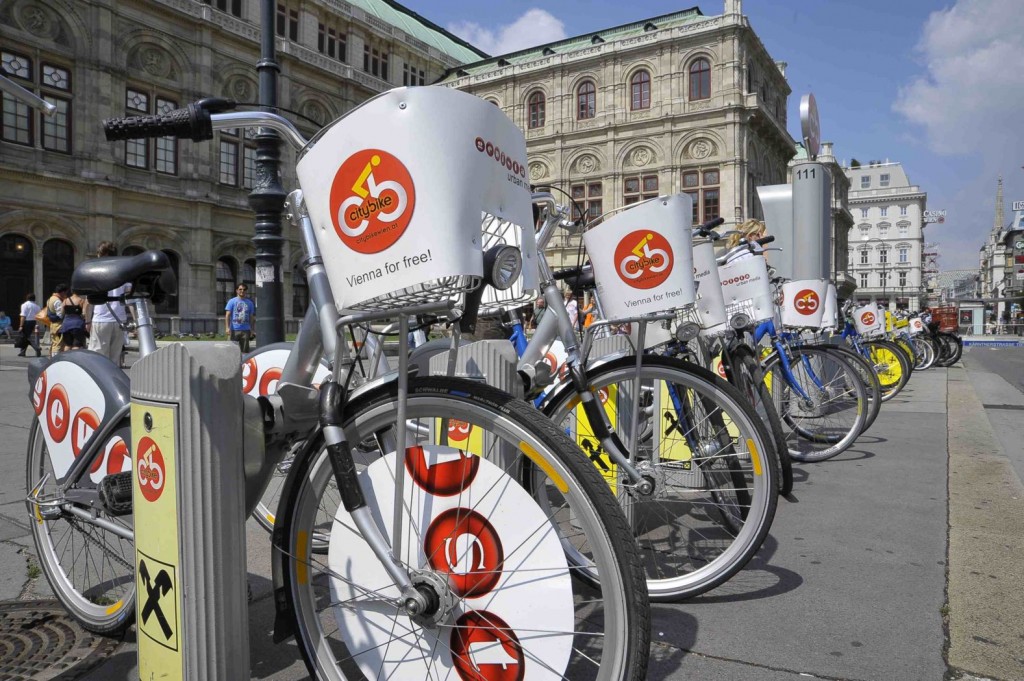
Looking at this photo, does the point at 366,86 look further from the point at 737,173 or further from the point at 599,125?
the point at 737,173

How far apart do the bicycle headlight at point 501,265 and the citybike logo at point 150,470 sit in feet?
2.73

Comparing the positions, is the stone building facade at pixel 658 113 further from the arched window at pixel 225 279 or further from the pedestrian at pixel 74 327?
the pedestrian at pixel 74 327

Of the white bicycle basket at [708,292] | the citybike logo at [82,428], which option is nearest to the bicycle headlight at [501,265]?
the citybike logo at [82,428]

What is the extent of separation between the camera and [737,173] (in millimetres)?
37844

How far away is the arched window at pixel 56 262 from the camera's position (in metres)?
25.9

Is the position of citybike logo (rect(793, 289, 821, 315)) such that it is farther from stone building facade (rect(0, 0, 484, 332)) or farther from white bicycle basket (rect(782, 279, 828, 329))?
stone building facade (rect(0, 0, 484, 332))

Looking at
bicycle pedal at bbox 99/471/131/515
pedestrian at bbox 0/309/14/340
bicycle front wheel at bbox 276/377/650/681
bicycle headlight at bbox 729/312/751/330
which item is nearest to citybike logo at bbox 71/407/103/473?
bicycle pedal at bbox 99/471/131/515

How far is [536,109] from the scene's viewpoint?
4325cm

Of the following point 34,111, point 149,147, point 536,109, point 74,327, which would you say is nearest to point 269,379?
point 74,327

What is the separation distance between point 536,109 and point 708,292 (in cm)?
4222

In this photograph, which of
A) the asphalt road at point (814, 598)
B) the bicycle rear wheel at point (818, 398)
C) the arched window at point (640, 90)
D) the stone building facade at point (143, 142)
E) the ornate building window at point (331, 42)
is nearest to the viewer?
the asphalt road at point (814, 598)

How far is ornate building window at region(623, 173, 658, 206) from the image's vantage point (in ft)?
131

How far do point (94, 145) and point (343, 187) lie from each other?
3077 cm

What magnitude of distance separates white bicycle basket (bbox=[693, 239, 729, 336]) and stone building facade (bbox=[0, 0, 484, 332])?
19.9m
